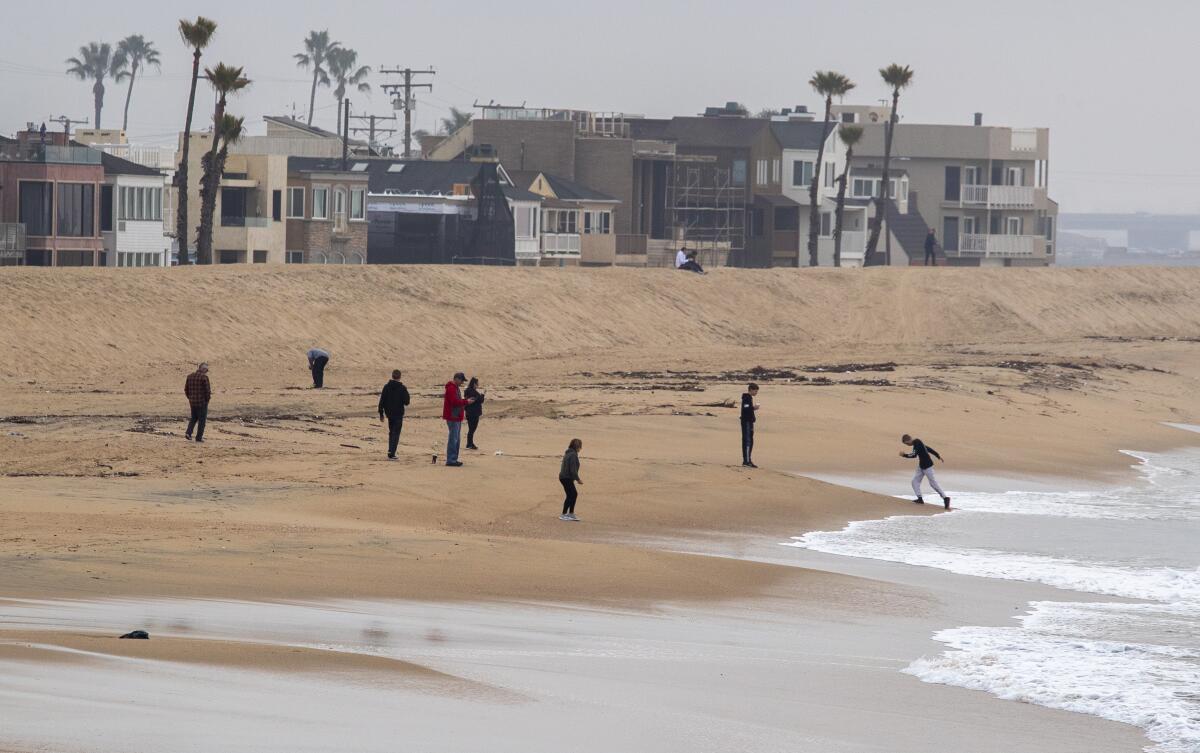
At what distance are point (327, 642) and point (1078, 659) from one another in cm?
632

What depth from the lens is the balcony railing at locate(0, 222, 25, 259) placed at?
180 ft

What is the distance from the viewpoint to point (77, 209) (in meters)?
58.3

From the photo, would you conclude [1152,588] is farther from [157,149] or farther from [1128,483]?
[157,149]

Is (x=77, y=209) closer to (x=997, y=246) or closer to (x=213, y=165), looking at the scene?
(x=213, y=165)

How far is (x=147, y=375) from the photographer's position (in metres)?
37.6

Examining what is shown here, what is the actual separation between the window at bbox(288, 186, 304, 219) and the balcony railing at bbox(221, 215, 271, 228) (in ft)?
8.81

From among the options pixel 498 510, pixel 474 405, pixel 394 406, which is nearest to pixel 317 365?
pixel 474 405

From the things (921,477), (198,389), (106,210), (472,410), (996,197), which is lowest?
(921,477)

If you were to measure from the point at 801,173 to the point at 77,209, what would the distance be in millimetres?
41155

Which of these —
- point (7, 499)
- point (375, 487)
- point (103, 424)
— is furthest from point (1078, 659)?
point (103, 424)

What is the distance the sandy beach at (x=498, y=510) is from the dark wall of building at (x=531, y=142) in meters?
35.0

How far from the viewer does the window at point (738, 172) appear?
86000 millimetres

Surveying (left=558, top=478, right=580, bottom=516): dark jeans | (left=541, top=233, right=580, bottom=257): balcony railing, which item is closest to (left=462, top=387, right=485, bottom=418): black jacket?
(left=558, top=478, right=580, bottom=516): dark jeans

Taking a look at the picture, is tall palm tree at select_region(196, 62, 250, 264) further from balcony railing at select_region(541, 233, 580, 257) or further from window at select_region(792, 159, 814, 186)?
window at select_region(792, 159, 814, 186)
